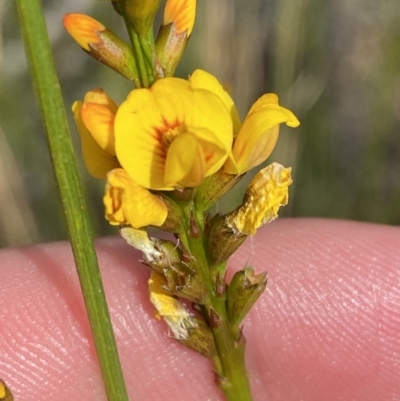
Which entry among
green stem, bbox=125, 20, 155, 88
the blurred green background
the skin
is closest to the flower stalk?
green stem, bbox=125, 20, 155, 88

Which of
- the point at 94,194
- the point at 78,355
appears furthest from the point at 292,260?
the point at 94,194

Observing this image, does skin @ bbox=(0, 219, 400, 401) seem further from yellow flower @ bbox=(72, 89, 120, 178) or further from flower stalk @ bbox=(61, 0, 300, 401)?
yellow flower @ bbox=(72, 89, 120, 178)

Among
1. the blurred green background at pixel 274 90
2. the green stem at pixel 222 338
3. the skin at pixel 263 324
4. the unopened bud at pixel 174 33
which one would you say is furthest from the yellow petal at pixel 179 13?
the blurred green background at pixel 274 90

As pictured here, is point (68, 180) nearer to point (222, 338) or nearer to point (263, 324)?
point (222, 338)

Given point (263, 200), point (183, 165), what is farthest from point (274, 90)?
point (183, 165)

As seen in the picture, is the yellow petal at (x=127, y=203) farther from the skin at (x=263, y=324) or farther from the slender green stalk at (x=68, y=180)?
the skin at (x=263, y=324)
